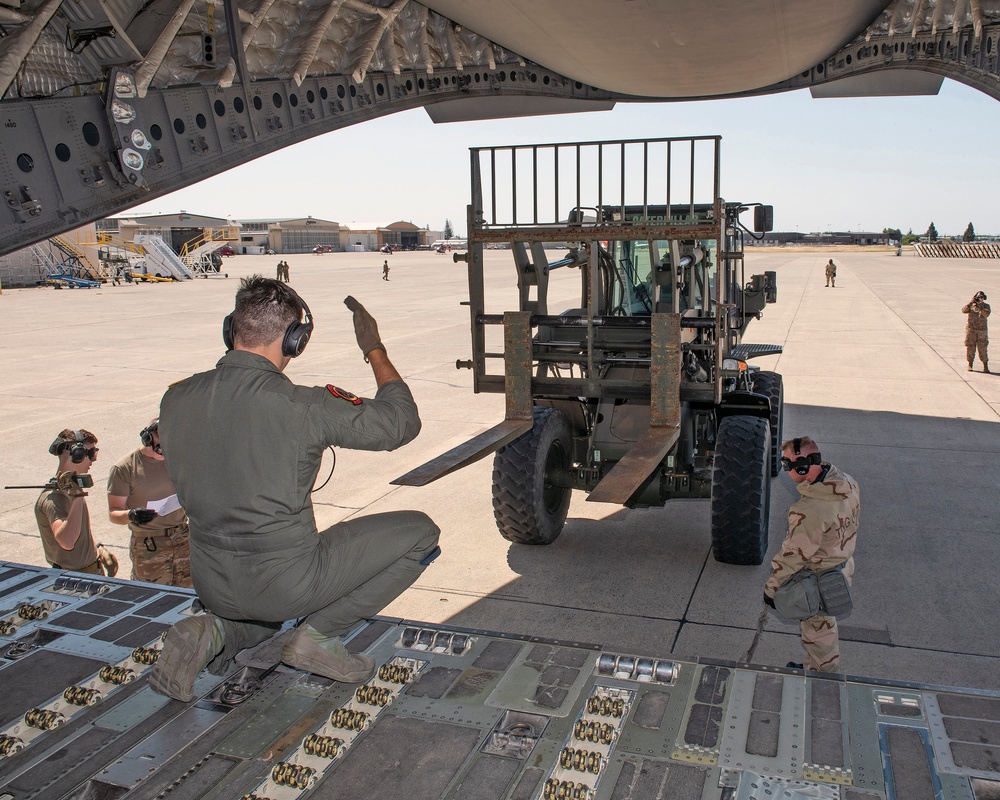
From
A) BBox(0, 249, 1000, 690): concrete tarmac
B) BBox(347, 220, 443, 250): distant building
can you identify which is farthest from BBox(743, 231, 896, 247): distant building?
BBox(0, 249, 1000, 690): concrete tarmac

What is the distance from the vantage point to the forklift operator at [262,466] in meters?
2.96

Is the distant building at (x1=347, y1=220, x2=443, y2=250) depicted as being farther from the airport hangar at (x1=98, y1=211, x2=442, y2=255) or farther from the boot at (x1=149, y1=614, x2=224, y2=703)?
the boot at (x1=149, y1=614, x2=224, y2=703)

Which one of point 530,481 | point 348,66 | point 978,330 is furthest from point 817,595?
point 978,330

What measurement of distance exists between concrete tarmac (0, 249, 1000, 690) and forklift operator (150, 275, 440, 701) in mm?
1431

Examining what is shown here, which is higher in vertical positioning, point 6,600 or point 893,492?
point 6,600

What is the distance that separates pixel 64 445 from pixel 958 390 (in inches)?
489

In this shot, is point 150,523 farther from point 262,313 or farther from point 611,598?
point 611,598

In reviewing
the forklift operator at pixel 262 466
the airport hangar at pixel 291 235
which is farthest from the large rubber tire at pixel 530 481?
the airport hangar at pixel 291 235

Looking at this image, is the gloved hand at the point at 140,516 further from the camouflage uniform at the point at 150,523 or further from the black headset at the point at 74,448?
the black headset at the point at 74,448

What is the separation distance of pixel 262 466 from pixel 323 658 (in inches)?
34.1

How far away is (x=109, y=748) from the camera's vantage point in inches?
119

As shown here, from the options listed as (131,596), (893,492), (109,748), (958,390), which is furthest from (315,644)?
(958,390)

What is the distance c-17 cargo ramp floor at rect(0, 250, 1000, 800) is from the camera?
2.93 m

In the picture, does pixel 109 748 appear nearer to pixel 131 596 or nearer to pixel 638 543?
pixel 131 596
